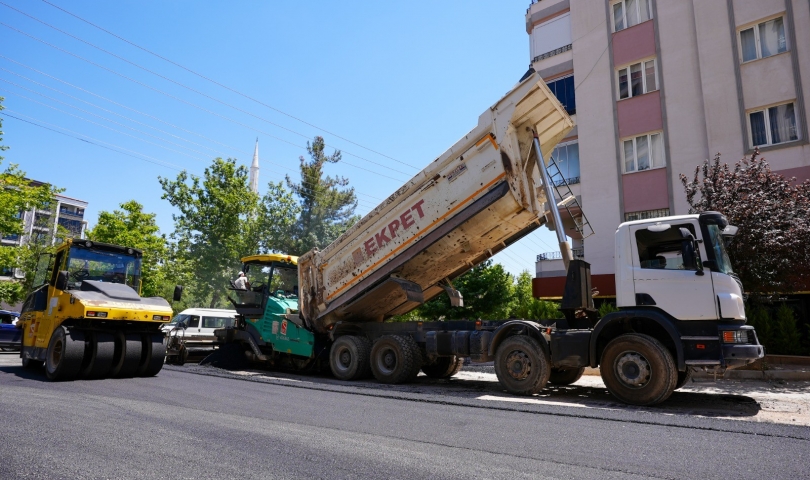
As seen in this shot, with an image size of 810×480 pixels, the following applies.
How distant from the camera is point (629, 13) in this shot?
61.5 ft

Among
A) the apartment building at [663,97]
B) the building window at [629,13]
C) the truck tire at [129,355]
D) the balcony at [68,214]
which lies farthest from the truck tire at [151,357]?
the balcony at [68,214]

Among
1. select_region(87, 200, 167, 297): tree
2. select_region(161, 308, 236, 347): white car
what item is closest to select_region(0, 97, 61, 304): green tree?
select_region(87, 200, 167, 297): tree

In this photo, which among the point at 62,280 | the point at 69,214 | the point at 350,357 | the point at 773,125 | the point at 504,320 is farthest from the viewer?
the point at 69,214

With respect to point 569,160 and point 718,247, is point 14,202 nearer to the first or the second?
point 569,160

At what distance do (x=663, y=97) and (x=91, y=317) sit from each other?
17771 millimetres

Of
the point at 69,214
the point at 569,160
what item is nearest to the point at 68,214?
the point at 69,214

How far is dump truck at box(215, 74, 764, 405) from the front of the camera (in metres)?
6.93

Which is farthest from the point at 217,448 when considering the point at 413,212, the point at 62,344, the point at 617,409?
the point at 62,344

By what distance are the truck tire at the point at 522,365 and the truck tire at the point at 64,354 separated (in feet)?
24.2

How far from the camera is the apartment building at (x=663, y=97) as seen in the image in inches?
609

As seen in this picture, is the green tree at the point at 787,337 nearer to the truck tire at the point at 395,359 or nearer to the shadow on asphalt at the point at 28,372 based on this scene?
the truck tire at the point at 395,359

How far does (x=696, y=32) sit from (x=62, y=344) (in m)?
19.7

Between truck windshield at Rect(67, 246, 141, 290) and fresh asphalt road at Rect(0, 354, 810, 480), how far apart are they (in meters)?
3.13

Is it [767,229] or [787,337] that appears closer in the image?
[767,229]
